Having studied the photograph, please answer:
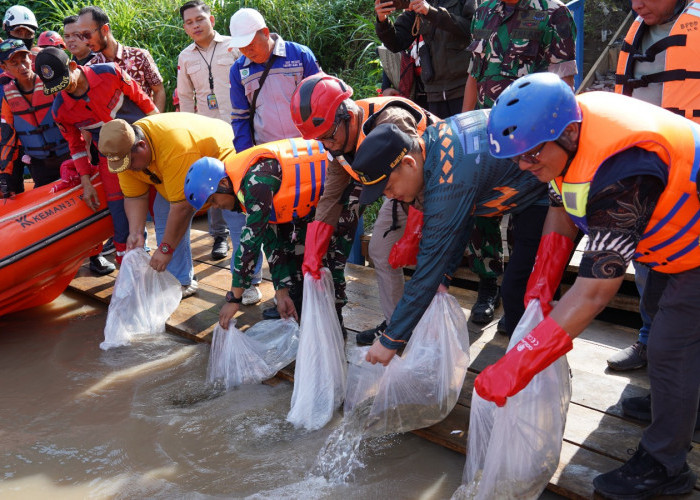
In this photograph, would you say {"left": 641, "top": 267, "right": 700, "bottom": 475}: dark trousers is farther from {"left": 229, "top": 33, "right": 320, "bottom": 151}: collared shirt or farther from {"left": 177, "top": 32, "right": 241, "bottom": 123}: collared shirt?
{"left": 177, "top": 32, "right": 241, "bottom": 123}: collared shirt

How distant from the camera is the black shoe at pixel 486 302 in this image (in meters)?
3.36

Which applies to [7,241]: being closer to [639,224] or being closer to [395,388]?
[395,388]

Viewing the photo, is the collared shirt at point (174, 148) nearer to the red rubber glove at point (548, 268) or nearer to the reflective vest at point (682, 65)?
the red rubber glove at point (548, 268)

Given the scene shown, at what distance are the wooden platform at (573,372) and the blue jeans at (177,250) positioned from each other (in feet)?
0.53

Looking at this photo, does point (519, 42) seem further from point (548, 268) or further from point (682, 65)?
point (548, 268)

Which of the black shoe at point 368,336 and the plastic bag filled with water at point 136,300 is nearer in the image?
the black shoe at point 368,336

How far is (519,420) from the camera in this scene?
205 centimetres

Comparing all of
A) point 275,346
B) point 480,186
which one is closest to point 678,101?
point 480,186

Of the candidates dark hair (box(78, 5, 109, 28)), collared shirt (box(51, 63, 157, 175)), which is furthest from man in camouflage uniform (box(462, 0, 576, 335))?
dark hair (box(78, 5, 109, 28))

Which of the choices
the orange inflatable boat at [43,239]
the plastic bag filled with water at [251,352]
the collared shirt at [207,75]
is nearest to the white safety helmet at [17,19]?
the collared shirt at [207,75]

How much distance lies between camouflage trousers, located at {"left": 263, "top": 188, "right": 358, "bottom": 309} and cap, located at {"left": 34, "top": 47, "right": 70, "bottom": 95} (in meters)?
1.56

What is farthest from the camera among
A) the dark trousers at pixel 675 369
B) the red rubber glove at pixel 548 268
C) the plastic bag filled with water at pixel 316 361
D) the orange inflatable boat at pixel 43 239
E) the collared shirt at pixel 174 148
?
the orange inflatable boat at pixel 43 239

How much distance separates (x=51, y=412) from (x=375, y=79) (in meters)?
4.36

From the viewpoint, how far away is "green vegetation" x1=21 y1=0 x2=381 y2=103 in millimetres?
6781
